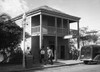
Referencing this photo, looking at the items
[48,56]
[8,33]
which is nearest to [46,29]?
[48,56]

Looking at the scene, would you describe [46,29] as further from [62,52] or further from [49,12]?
[62,52]

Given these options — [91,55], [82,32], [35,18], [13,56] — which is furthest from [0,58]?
[82,32]

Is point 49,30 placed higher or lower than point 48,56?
higher

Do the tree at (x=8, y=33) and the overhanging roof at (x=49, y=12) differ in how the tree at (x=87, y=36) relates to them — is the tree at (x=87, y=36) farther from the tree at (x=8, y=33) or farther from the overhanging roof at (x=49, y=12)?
the tree at (x=8, y=33)

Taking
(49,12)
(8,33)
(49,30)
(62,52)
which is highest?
(49,12)

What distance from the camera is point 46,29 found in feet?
69.1

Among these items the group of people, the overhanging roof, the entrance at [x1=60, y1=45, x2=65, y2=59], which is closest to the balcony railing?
the overhanging roof

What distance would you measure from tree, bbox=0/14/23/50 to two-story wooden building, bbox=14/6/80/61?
3.79 metres

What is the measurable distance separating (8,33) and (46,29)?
20.9 feet

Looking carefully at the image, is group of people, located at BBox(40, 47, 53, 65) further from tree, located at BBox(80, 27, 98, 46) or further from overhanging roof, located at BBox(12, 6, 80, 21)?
tree, located at BBox(80, 27, 98, 46)

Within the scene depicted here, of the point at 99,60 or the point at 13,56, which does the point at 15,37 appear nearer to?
the point at 13,56

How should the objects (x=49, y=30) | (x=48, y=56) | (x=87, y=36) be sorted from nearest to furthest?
(x=48, y=56)
(x=49, y=30)
(x=87, y=36)

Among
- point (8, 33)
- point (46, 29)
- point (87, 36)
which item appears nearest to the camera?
point (8, 33)

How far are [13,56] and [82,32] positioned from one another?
30165 millimetres
